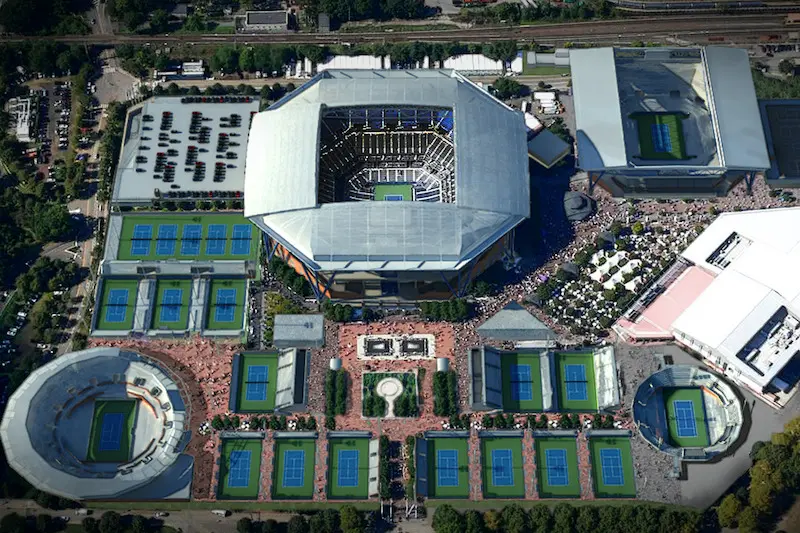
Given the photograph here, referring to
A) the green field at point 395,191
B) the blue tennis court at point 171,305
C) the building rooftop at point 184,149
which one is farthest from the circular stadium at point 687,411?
the building rooftop at point 184,149

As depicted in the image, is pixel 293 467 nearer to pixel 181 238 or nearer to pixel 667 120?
pixel 181 238

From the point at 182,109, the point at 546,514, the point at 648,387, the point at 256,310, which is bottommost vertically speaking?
the point at 546,514

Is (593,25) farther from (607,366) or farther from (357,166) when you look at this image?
(607,366)

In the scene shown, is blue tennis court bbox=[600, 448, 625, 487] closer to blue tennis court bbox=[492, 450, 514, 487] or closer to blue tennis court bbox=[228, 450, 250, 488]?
blue tennis court bbox=[492, 450, 514, 487]

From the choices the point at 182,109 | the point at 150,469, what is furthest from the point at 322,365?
the point at 182,109

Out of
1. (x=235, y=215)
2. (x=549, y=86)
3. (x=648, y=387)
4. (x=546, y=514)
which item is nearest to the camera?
(x=546, y=514)
